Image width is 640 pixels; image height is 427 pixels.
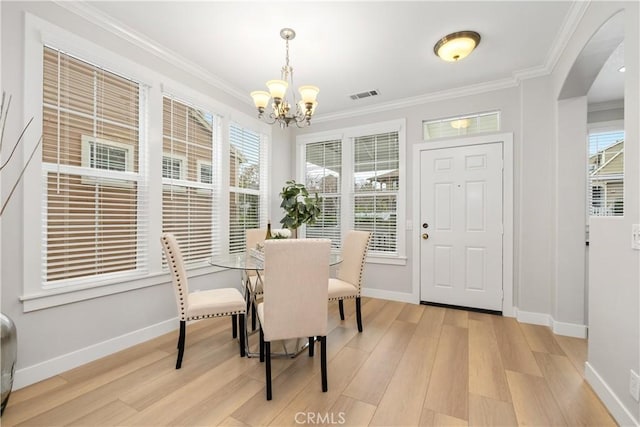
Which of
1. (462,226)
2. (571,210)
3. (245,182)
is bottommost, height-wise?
(462,226)

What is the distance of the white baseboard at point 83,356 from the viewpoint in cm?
189

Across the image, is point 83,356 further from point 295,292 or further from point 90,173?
point 295,292

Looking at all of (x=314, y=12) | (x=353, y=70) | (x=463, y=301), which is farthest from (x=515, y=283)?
(x=314, y=12)

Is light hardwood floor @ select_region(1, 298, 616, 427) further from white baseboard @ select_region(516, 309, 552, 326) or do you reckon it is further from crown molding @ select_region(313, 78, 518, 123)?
crown molding @ select_region(313, 78, 518, 123)

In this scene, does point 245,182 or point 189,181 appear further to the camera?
point 245,182

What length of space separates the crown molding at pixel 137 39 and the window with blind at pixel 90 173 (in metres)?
0.35

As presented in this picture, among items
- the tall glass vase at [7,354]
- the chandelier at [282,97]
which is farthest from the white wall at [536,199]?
the tall glass vase at [7,354]

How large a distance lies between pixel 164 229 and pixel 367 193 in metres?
2.71

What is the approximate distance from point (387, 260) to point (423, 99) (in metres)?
2.26

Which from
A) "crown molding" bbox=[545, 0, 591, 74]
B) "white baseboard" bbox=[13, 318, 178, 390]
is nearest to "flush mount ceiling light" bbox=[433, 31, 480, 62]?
"crown molding" bbox=[545, 0, 591, 74]

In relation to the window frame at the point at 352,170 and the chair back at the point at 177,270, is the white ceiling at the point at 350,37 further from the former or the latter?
the chair back at the point at 177,270

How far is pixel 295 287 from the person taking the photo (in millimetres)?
1820

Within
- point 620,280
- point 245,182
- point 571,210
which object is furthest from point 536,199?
point 245,182

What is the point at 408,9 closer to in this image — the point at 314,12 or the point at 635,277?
the point at 314,12
